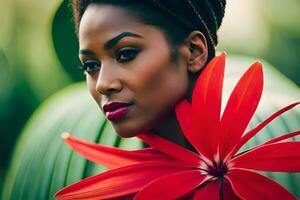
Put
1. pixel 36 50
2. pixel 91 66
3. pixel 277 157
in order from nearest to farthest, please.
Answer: pixel 277 157, pixel 91 66, pixel 36 50

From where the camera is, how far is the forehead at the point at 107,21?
96cm

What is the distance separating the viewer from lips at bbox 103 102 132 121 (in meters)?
0.96

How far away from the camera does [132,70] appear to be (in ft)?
3.12

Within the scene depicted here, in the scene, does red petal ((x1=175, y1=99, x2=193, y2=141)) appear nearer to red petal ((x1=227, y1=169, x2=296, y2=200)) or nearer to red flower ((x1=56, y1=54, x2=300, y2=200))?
red flower ((x1=56, y1=54, x2=300, y2=200))

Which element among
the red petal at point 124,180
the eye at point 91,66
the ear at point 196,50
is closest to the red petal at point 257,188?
the red petal at point 124,180

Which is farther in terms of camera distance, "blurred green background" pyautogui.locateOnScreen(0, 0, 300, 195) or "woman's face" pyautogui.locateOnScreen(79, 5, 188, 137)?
"blurred green background" pyautogui.locateOnScreen(0, 0, 300, 195)

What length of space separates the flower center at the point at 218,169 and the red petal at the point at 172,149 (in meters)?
0.03

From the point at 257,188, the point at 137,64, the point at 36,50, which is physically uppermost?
the point at 36,50

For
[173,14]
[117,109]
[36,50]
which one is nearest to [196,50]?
[173,14]

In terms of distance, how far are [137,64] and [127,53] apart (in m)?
0.03

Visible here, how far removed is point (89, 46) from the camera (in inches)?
38.5

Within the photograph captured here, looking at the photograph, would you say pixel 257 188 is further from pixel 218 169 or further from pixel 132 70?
pixel 132 70

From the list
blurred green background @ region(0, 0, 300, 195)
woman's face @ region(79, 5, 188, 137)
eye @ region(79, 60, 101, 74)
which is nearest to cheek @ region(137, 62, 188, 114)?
woman's face @ region(79, 5, 188, 137)

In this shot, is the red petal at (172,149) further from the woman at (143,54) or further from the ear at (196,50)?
the ear at (196,50)
